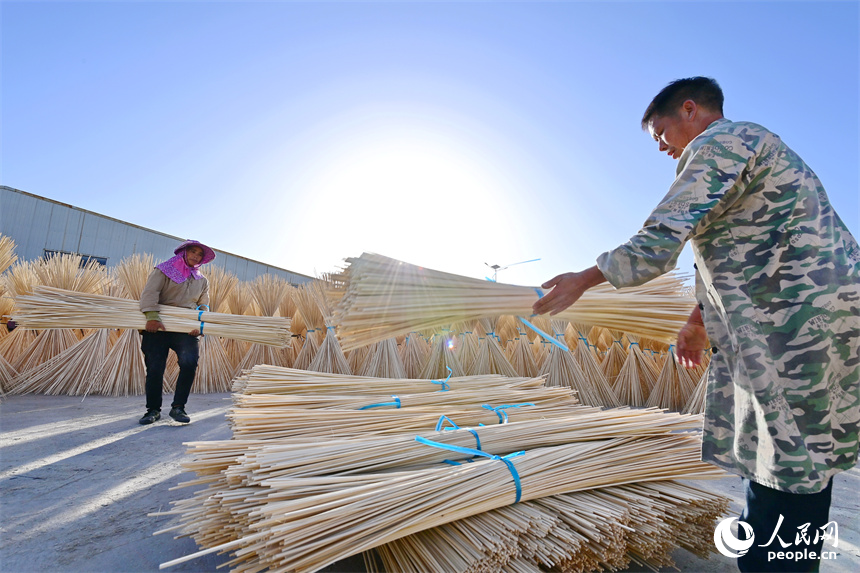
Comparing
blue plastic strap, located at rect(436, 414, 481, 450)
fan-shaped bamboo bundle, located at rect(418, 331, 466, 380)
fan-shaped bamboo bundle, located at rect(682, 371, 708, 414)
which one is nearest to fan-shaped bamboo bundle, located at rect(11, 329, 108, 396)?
fan-shaped bamboo bundle, located at rect(418, 331, 466, 380)

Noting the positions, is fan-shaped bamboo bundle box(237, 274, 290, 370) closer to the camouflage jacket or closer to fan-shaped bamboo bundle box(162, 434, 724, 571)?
fan-shaped bamboo bundle box(162, 434, 724, 571)

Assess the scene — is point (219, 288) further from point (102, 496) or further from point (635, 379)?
point (635, 379)

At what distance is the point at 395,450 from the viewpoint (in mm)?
1417

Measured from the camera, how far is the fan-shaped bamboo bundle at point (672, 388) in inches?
179

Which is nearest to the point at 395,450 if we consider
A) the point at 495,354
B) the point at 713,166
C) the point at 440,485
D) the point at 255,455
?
the point at 440,485

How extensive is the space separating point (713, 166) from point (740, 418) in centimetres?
60

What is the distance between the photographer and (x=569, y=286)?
3.70 ft

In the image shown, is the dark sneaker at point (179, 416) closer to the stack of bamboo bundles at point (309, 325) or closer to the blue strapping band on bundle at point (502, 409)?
the stack of bamboo bundles at point (309, 325)

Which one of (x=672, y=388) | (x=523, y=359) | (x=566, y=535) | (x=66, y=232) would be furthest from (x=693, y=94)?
(x=66, y=232)

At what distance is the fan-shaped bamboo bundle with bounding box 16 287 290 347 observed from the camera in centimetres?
305

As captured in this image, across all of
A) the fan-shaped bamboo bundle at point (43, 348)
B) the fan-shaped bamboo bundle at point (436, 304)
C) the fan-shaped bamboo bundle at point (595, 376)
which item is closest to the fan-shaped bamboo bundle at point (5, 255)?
the fan-shaped bamboo bundle at point (43, 348)

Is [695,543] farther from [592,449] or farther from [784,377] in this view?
[784,377]

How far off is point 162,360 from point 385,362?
2.25 meters

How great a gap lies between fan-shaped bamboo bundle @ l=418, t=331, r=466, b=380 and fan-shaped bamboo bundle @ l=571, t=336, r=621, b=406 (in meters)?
1.36
